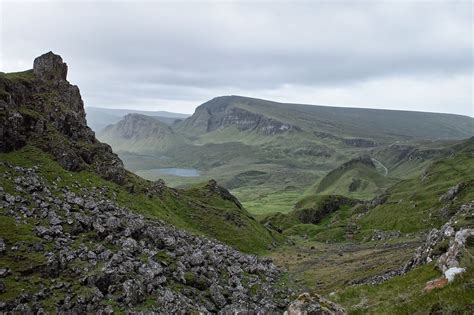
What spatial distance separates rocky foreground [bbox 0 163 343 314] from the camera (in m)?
46.0

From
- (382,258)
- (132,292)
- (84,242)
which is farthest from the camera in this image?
(382,258)

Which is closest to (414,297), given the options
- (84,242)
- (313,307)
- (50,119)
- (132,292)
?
A: (313,307)

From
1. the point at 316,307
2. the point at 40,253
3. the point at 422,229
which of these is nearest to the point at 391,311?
the point at 316,307

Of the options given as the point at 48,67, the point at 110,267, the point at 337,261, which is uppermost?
the point at 48,67

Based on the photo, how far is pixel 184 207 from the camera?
12588 centimetres

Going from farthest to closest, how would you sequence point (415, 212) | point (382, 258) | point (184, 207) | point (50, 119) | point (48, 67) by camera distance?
point (415, 212) → point (184, 207) → point (48, 67) → point (50, 119) → point (382, 258)

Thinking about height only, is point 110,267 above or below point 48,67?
below

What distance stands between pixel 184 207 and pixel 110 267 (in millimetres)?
74833

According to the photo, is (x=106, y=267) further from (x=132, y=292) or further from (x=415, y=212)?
(x=415, y=212)

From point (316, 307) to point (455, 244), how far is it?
64.1ft

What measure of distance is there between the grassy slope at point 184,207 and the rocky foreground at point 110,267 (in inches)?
199

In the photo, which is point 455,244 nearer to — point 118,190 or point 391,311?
point 391,311

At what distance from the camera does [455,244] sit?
40125 millimetres

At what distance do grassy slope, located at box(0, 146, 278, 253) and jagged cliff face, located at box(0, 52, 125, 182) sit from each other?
4000 mm
